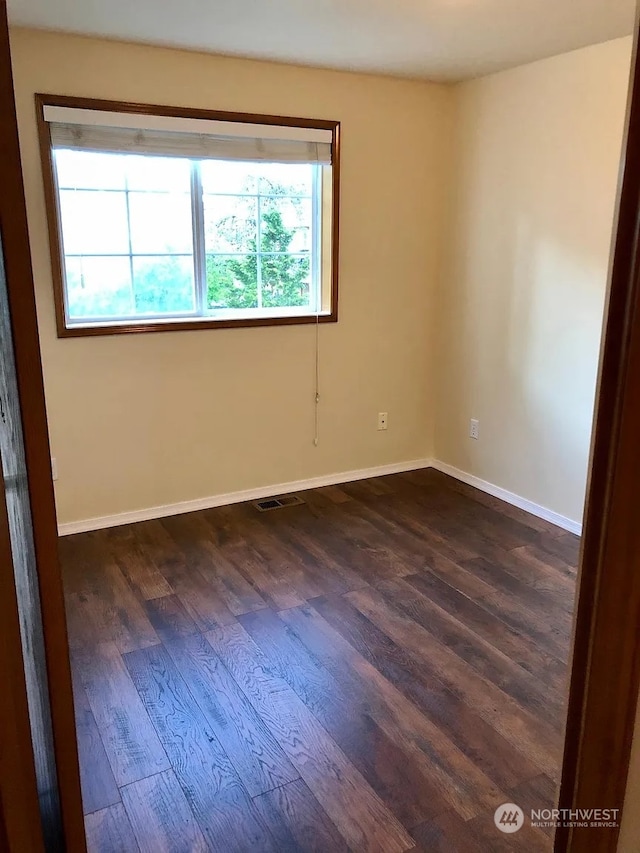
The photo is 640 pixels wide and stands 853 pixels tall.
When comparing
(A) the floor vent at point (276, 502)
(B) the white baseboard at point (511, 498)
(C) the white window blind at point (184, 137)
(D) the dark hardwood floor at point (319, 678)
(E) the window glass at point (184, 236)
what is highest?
(C) the white window blind at point (184, 137)

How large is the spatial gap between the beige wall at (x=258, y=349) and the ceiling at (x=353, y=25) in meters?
0.17

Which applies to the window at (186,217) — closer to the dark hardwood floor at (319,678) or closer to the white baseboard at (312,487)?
the white baseboard at (312,487)

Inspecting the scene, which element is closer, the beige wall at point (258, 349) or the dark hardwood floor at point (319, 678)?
the dark hardwood floor at point (319, 678)

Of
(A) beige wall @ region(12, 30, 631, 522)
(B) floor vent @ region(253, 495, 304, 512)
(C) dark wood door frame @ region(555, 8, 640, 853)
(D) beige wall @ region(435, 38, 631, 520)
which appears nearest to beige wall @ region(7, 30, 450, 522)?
(A) beige wall @ region(12, 30, 631, 522)

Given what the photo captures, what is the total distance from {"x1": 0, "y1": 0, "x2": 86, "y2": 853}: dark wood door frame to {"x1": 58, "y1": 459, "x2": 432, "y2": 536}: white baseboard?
2.47m

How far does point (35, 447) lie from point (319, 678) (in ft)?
5.50

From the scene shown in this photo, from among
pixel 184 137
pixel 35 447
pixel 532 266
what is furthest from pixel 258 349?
pixel 35 447

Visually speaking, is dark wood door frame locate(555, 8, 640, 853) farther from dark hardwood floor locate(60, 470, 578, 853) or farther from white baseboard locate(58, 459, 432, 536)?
white baseboard locate(58, 459, 432, 536)

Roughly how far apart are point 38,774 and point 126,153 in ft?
9.29

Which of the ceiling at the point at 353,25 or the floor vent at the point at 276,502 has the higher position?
the ceiling at the point at 353,25

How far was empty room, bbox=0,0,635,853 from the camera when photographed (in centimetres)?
196

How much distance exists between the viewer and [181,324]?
11.3 feet

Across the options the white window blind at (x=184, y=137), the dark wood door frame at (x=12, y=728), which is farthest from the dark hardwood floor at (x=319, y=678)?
the white window blind at (x=184, y=137)

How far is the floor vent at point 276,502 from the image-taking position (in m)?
3.77
